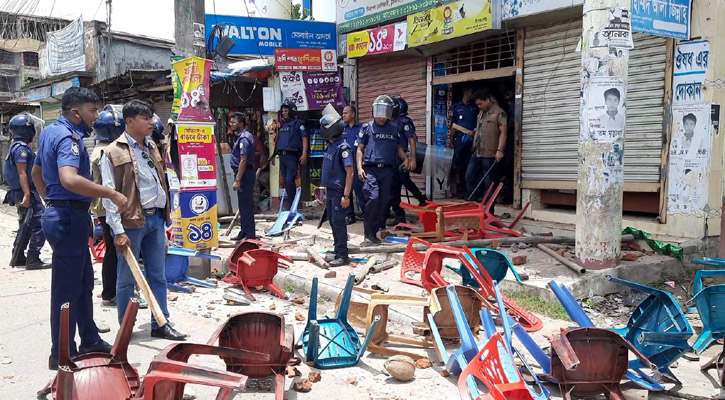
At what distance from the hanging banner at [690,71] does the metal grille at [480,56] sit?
108 inches

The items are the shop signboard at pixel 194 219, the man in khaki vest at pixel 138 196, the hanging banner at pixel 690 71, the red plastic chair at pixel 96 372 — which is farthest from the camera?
the hanging banner at pixel 690 71

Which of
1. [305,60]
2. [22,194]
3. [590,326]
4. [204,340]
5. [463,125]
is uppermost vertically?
[305,60]

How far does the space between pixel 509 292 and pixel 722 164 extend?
10.7 ft

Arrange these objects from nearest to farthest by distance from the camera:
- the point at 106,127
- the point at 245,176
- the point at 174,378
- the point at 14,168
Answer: the point at 174,378, the point at 106,127, the point at 14,168, the point at 245,176

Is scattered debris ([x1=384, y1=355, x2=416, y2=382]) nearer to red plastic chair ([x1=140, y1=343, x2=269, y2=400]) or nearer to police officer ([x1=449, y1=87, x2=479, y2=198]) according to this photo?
red plastic chair ([x1=140, y1=343, x2=269, y2=400])

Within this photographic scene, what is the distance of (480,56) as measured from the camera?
1009 centimetres

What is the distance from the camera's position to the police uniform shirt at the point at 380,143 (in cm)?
823

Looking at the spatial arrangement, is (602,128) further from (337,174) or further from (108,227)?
(108,227)

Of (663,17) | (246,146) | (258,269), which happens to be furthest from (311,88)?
(663,17)

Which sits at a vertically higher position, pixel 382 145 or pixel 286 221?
pixel 382 145

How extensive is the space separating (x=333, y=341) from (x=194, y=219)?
306 centimetres

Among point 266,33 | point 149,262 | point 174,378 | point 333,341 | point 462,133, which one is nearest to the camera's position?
point 174,378

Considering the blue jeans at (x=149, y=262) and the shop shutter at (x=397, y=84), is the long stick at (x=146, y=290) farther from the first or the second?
the shop shutter at (x=397, y=84)

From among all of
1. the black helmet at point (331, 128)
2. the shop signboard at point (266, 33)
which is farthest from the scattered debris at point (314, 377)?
the shop signboard at point (266, 33)
